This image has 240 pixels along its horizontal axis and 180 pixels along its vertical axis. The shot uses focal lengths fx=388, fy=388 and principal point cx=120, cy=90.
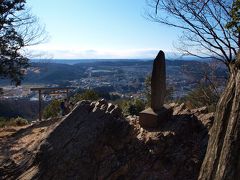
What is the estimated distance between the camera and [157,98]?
9.96 m

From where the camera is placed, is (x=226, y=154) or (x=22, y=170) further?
(x=22, y=170)

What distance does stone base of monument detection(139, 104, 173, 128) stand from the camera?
9.57m

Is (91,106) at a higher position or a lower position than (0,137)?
higher

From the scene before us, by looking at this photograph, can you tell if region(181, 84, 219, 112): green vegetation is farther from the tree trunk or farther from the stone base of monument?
the tree trunk

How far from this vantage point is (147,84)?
2658 centimetres

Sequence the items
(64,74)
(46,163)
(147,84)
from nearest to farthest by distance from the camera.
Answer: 1. (46,163)
2. (147,84)
3. (64,74)

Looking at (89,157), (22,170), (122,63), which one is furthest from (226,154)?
(122,63)

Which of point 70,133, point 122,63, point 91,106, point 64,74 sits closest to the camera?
point 70,133

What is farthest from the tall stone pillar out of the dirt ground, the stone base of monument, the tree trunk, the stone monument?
the tree trunk

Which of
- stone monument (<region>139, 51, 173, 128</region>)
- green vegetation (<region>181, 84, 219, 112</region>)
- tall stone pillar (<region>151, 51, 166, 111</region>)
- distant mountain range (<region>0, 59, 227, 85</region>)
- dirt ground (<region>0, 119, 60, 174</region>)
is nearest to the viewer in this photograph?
dirt ground (<region>0, 119, 60, 174</region>)

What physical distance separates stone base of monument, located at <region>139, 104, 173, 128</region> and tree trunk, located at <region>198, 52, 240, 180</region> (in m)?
5.84

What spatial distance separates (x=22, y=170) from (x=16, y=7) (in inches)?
406

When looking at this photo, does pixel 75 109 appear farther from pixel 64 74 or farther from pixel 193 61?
pixel 64 74

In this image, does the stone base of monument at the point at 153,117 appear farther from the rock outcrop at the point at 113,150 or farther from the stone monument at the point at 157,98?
the rock outcrop at the point at 113,150
